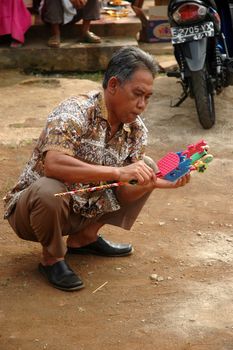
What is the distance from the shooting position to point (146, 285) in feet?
11.6

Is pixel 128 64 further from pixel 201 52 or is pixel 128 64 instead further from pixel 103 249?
pixel 201 52

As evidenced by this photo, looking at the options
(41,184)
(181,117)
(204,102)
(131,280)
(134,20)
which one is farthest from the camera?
(134,20)

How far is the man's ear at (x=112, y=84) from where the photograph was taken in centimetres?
320

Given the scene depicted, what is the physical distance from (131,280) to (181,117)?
9.17 feet

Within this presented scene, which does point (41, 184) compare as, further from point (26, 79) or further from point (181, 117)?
point (26, 79)

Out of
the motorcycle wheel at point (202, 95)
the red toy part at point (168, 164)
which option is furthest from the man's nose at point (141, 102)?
the motorcycle wheel at point (202, 95)

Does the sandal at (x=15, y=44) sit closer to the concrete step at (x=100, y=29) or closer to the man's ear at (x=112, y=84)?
the concrete step at (x=100, y=29)

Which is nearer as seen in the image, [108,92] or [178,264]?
[108,92]

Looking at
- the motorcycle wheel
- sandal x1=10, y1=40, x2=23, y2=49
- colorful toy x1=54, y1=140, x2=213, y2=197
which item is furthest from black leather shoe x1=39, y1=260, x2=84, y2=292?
sandal x1=10, y1=40, x2=23, y2=49

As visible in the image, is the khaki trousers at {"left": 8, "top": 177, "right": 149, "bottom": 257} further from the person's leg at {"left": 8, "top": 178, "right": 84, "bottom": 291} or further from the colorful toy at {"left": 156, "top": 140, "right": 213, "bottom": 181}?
the colorful toy at {"left": 156, "top": 140, "right": 213, "bottom": 181}

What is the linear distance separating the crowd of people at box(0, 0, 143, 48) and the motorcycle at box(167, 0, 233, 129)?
69.9 inches

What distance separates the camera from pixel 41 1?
24.1 feet

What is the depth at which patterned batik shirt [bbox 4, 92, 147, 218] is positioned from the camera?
3203 mm

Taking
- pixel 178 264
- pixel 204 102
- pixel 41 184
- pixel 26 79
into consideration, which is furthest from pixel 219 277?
pixel 26 79
